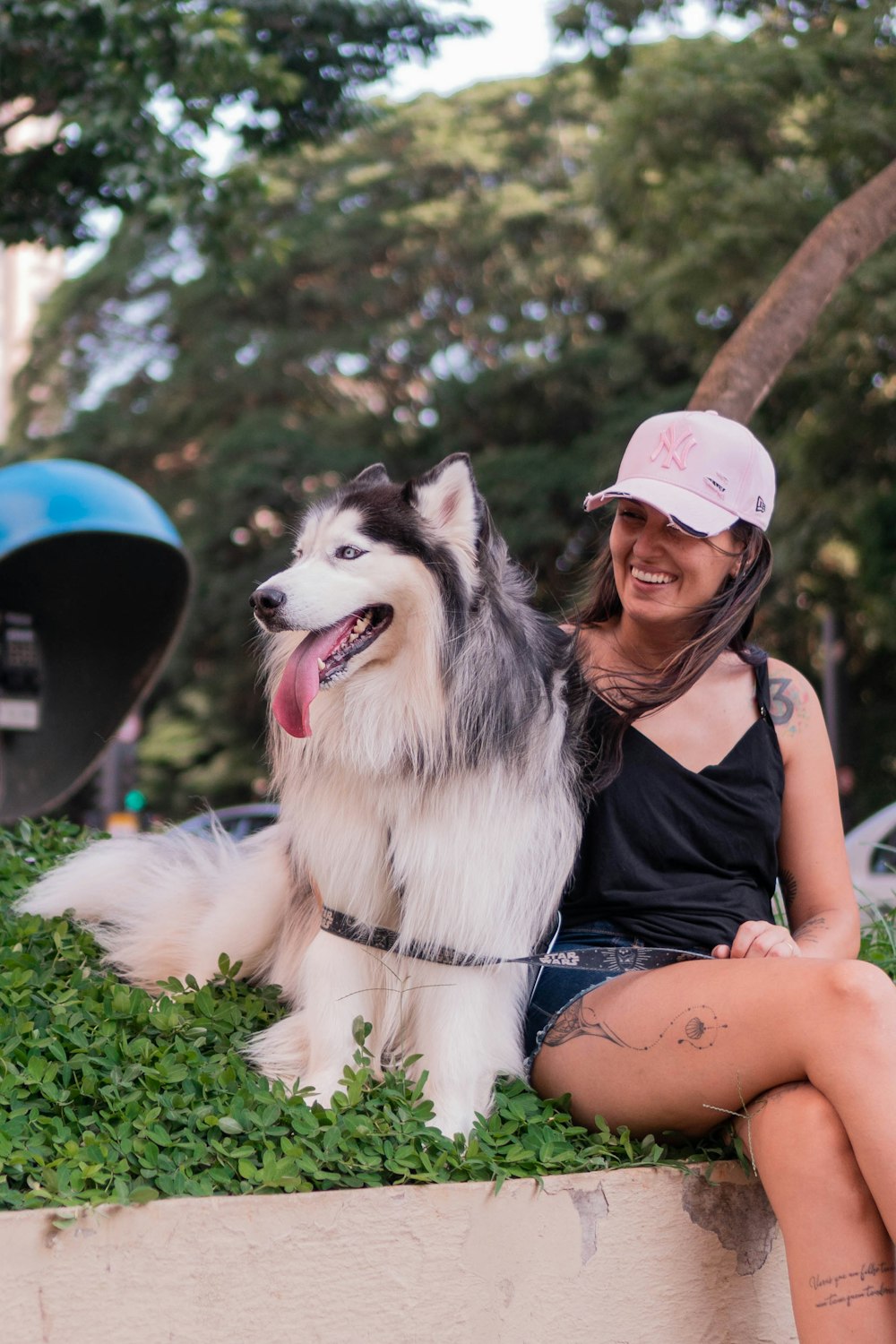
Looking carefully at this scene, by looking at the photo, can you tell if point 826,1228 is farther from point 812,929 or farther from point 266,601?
point 266,601

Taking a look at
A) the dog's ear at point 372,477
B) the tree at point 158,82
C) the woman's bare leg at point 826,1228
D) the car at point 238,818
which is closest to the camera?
the woman's bare leg at point 826,1228

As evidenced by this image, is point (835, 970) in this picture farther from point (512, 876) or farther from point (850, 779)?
point (850, 779)

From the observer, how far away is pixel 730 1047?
241 cm

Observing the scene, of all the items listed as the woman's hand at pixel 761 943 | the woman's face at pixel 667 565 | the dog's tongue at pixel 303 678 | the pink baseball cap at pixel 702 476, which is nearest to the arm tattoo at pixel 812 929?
the woman's hand at pixel 761 943

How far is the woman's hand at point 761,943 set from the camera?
2539 mm

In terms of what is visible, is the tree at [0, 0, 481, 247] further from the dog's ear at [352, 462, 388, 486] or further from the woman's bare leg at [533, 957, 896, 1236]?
the woman's bare leg at [533, 957, 896, 1236]

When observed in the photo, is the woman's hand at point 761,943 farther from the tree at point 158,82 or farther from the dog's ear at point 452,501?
the tree at point 158,82

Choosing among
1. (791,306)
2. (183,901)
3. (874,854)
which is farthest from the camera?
(874,854)

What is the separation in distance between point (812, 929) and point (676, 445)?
3.39 ft

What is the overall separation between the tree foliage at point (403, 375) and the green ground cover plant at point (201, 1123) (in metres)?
11.5

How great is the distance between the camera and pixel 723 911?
8.98 feet

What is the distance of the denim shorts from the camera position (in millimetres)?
2697

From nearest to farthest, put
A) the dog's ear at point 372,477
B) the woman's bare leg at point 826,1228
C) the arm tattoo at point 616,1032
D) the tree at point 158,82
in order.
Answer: the woman's bare leg at point 826,1228
the arm tattoo at point 616,1032
the dog's ear at point 372,477
the tree at point 158,82

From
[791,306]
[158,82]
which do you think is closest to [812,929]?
[791,306]
